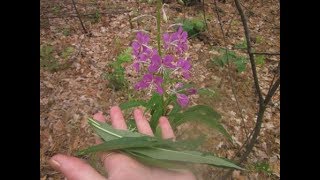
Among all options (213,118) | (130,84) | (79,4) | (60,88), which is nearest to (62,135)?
(60,88)

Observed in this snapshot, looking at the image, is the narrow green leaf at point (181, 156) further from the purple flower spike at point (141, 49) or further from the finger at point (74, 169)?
the purple flower spike at point (141, 49)

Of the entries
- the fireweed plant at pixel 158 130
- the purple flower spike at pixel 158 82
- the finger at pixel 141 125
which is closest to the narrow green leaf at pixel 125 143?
the fireweed plant at pixel 158 130

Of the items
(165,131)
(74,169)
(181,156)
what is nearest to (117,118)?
(165,131)

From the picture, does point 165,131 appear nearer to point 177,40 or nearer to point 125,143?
point 125,143

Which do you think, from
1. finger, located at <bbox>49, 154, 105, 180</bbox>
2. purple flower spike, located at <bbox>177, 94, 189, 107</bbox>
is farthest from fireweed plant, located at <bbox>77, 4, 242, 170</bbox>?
finger, located at <bbox>49, 154, 105, 180</bbox>

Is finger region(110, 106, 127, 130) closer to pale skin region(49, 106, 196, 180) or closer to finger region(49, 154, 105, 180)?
pale skin region(49, 106, 196, 180)

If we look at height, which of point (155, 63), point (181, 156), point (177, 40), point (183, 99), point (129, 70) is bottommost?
point (129, 70)

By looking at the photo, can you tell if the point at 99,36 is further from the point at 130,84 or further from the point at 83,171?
the point at 83,171

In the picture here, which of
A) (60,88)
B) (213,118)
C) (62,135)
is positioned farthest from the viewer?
(60,88)
